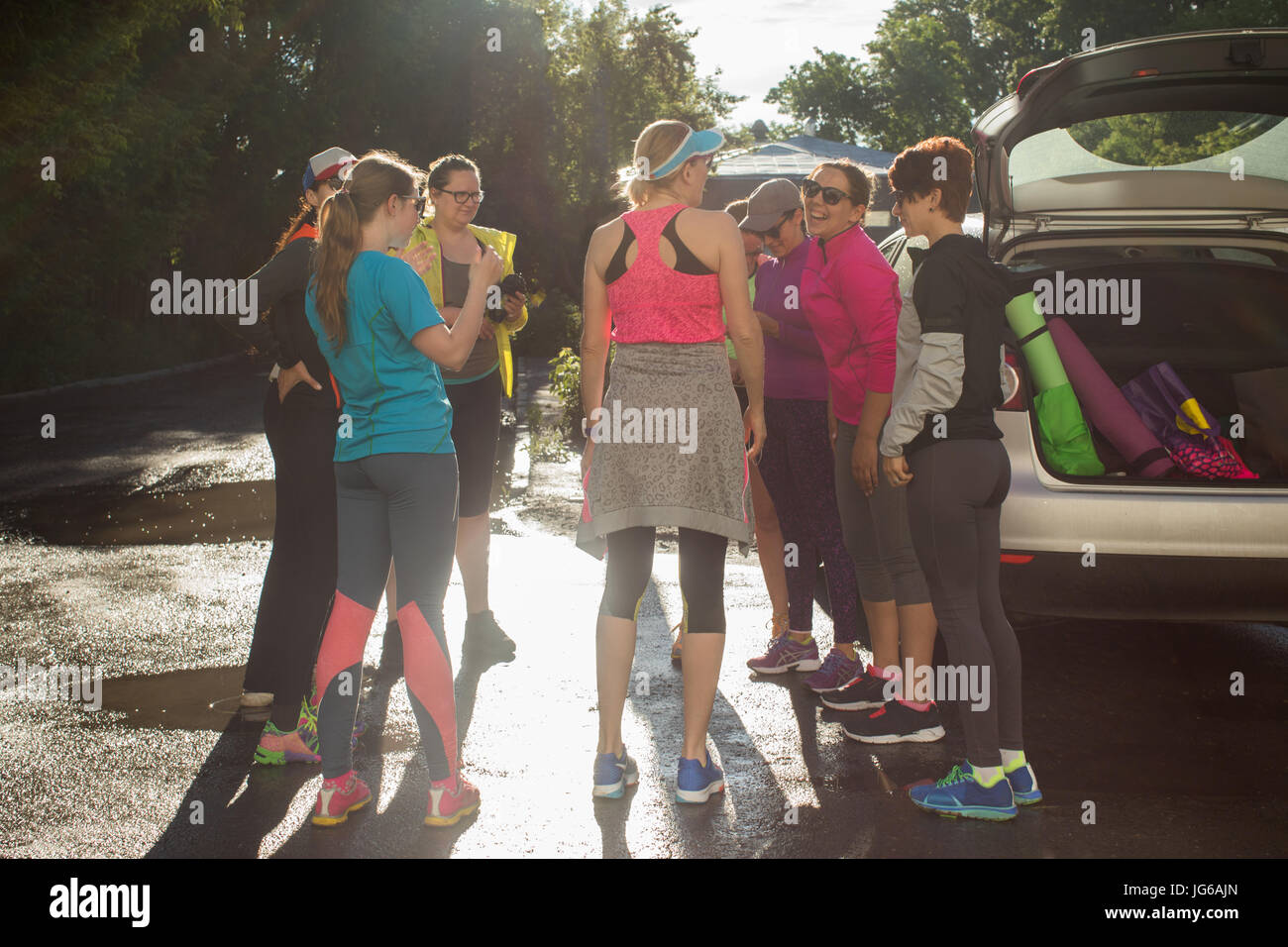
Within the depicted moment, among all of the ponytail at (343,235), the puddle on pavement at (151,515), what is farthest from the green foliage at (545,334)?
the ponytail at (343,235)

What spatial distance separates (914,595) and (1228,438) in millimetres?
1780

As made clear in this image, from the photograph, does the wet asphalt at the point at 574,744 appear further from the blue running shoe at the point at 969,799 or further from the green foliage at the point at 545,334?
the green foliage at the point at 545,334

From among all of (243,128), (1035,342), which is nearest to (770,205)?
(1035,342)

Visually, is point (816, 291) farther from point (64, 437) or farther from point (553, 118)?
point (553, 118)

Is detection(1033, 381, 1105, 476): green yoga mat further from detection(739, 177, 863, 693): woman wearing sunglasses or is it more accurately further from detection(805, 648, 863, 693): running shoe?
detection(805, 648, 863, 693): running shoe

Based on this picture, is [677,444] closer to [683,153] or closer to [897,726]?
[683,153]

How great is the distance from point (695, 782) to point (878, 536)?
135 centimetres

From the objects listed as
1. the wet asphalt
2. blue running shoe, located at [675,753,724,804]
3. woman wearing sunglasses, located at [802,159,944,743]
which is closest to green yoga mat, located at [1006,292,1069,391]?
woman wearing sunglasses, located at [802,159,944,743]

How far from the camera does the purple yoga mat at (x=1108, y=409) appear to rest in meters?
5.21

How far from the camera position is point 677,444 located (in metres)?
4.12

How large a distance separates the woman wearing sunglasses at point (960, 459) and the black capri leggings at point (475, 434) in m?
2.45

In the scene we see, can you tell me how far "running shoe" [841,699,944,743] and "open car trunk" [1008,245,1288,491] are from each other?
1363mm

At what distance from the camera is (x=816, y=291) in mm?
4945
